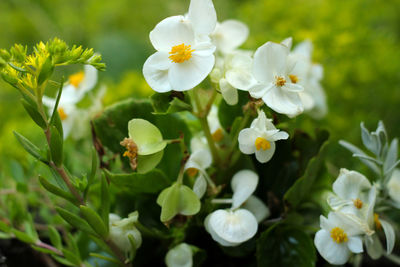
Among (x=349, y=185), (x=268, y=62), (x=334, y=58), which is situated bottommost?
(x=334, y=58)

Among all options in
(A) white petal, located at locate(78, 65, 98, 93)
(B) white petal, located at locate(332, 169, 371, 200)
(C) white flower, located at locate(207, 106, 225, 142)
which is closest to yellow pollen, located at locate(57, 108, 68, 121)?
(A) white petal, located at locate(78, 65, 98, 93)

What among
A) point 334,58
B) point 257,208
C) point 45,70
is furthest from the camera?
point 334,58

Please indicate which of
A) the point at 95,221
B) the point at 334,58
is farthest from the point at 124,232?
the point at 334,58

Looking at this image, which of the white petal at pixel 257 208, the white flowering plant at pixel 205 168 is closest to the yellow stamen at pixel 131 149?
the white flowering plant at pixel 205 168

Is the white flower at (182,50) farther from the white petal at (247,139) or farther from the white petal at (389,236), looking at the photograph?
the white petal at (389,236)

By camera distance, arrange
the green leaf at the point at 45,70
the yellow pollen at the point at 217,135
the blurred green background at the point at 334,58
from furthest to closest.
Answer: the blurred green background at the point at 334,58 < the yellow pollen at the point at 217,135 < the green leaf at the point at 45,70

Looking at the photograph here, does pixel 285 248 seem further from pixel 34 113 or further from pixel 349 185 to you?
pixel 34 113

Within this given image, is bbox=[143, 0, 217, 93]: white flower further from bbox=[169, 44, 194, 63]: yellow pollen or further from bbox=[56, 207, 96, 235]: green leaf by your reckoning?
bbox=[56, 207, 96, 235]: green leaf
